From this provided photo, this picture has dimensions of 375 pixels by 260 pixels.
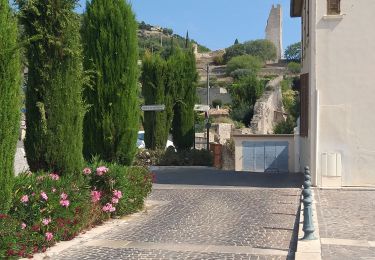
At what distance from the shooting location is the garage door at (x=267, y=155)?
74.8ft

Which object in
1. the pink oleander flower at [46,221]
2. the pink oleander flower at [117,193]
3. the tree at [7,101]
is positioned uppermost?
the tree at [7,101]

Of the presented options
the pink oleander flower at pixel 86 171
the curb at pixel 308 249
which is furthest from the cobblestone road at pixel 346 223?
the pink oleander flower at pixel 86 171

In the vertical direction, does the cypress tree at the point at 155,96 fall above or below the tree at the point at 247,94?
below

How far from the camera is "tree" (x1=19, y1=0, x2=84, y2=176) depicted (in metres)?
8.96

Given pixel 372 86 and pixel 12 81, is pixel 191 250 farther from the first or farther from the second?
pixel 372 86

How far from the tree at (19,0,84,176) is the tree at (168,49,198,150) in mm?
17196

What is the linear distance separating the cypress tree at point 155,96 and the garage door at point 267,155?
15.3 ft

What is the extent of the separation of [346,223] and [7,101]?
647 centimetres

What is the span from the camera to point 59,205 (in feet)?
26.3

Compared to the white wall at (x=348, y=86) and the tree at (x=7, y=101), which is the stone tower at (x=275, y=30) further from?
the tree at (x=7, y=101)

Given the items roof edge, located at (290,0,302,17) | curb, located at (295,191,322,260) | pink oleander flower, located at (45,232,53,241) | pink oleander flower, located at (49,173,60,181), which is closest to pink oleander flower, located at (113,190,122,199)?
pink oleander flower, located at (49,173,60,181)

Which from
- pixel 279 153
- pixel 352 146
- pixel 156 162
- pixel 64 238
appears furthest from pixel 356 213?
pixel 156 162

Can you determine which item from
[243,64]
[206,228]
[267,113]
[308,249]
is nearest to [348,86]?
[206,228]

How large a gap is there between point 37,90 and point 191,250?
140 inches
